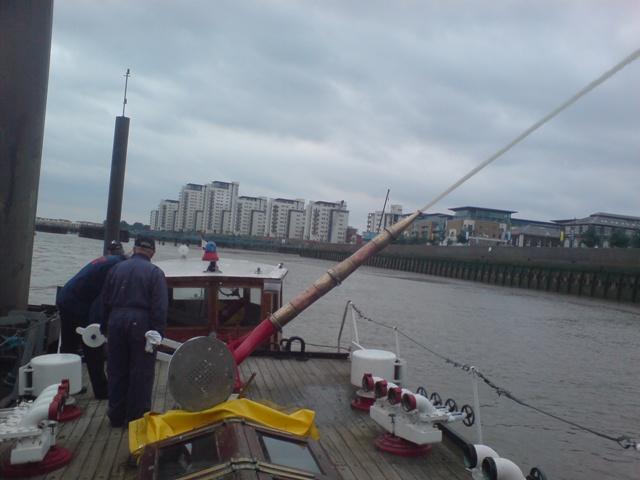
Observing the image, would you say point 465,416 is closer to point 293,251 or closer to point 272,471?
point 272,471

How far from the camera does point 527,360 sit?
20688 mm

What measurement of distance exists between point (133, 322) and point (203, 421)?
1498 millimetres

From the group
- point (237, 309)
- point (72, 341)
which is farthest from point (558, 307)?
point (72, 341)

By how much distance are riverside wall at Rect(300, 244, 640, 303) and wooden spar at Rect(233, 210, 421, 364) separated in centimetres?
5225

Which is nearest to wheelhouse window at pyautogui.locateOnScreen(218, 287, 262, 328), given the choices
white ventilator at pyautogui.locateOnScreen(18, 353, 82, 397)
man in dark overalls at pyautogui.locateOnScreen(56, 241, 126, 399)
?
man in dark overalls at pyautogui.locateOnScreen(56, 241, 126, 399)

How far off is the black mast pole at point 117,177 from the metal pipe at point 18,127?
420cm

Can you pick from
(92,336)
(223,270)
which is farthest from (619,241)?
(92,336)

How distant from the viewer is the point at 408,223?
6129 mm

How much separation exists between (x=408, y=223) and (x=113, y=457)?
3644 millimetres

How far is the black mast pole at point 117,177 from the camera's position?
1275 centimetres

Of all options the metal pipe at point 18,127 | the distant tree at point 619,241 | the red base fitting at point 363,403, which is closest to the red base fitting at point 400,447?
the red base fitting at point 363,403

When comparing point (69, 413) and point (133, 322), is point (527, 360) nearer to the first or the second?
point (69, 413)

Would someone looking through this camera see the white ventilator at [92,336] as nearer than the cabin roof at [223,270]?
→ Yes

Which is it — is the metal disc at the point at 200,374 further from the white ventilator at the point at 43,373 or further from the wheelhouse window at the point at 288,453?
the white ventilator at the point at 43,373
